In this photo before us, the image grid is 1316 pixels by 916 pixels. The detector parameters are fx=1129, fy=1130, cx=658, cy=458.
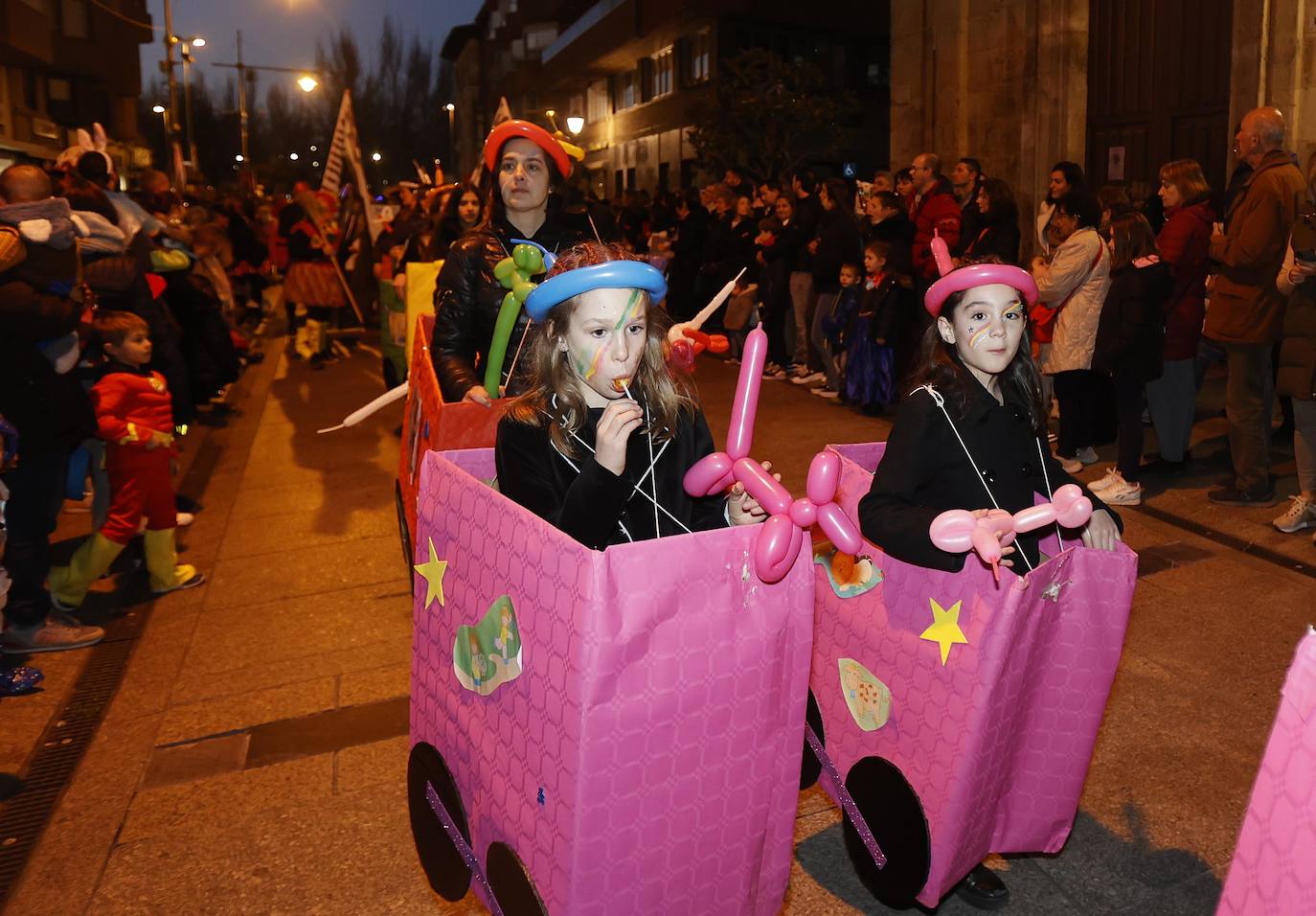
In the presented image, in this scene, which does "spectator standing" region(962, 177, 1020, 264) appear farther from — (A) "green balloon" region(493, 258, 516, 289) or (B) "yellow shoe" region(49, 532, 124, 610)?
(B) "yellow shoe" region(49, 532, 124, 610)

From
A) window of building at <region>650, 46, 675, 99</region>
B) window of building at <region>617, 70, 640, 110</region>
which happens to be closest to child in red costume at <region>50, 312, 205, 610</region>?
window of building at <region>650, 46, 675, 99</region>

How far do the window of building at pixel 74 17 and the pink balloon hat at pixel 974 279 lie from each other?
37083 millimetres

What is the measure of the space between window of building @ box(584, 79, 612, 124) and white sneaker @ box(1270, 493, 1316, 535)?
1524 inches

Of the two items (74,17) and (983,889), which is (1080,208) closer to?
(983,889)

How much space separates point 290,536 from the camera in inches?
247

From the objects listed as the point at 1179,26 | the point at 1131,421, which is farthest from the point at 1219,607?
the point at 1179,26

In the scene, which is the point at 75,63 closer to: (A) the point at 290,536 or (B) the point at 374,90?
(A) the point at 290,536

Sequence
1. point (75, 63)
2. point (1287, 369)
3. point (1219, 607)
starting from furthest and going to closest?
point (75, 63) < point (1287, 369) < point (1219, 607)

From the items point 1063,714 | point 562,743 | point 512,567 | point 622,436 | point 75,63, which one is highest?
point 75,63

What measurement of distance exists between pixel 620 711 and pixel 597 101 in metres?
44.1

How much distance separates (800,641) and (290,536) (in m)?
4.64

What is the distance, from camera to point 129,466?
16.8 ft

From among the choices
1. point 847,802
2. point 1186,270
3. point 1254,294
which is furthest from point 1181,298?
point 847,802

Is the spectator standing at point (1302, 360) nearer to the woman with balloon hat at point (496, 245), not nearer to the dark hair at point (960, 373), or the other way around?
the dark hair at point (960, 373)
